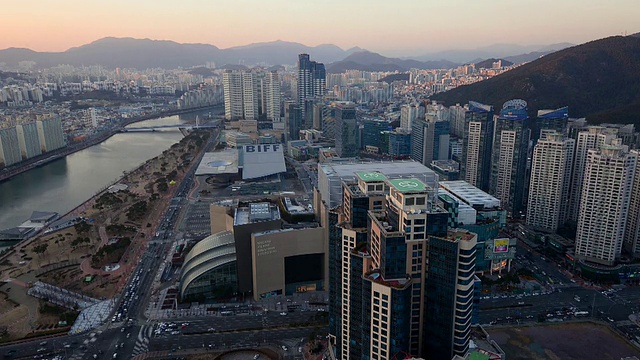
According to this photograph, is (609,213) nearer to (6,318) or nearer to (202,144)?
(6,318)

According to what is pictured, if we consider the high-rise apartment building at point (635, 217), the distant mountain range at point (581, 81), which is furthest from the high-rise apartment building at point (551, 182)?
the distant mountain range at point (581, 81)

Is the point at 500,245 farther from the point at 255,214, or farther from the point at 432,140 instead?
the point at 432,140

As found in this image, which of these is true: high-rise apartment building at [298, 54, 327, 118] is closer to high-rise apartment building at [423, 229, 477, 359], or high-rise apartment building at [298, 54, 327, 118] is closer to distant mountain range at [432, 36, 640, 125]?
distant mountain range at [432, 36, 640, 125]

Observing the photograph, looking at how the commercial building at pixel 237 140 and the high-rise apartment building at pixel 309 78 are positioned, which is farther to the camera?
the high-rise apartment building at pixel 309 78

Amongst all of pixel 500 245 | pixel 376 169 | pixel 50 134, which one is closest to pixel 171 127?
pixel 50 134

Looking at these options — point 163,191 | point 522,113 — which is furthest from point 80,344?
point 522,113

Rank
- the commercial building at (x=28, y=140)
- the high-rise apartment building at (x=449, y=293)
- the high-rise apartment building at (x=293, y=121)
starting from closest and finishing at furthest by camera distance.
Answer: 1. the high-rise apartment building at (x=449, y=293)
2. the commercial building at (x=28, y=140)
3. the high-rise apartment building at (x=293, y=121)

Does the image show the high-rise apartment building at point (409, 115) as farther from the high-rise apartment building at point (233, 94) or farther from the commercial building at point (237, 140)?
the high-rise apartment building at point (233, 94)

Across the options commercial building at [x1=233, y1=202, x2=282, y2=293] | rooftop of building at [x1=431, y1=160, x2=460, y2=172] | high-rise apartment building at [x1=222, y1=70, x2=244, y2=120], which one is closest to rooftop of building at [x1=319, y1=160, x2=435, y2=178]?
commercial building at [x1=233, y1=202, x2=282, y2=293]
